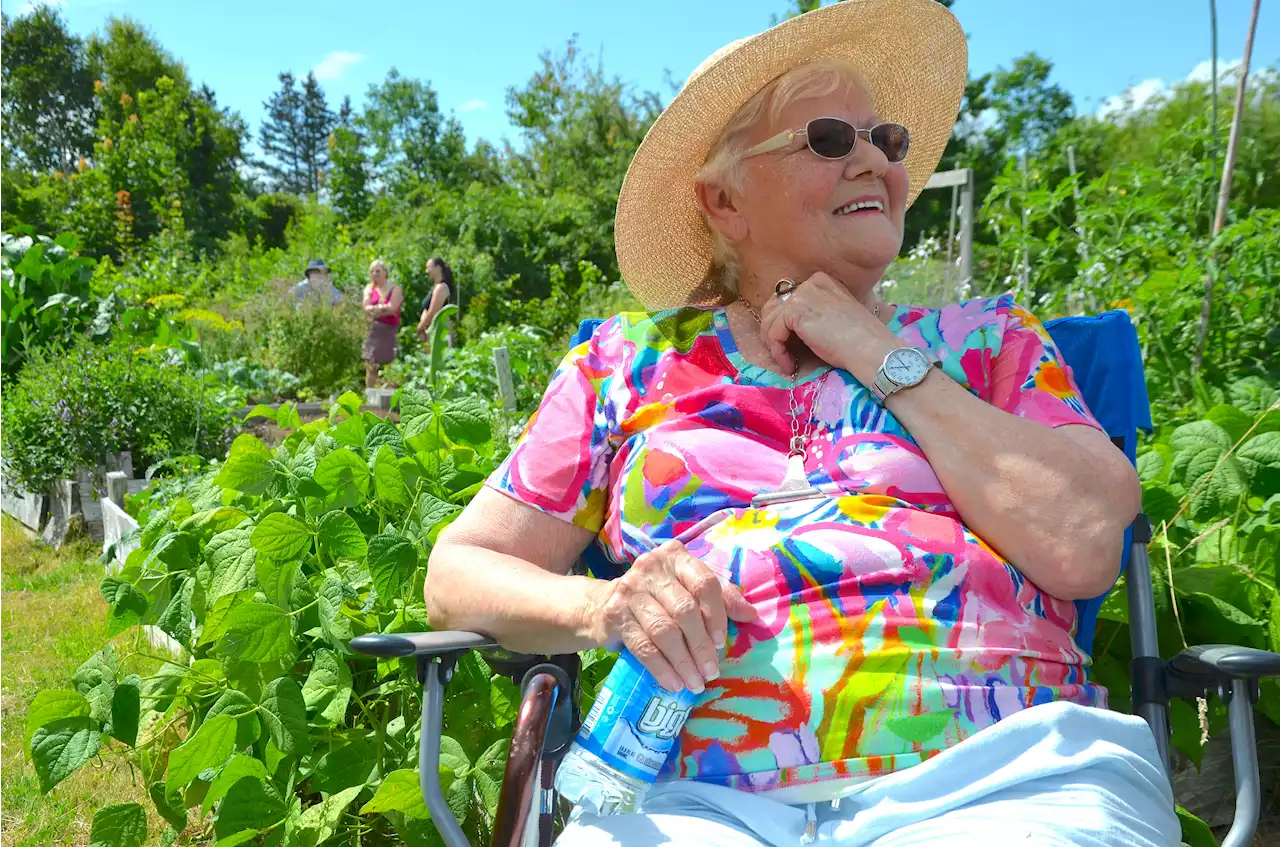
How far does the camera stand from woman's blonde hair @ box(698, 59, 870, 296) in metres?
1.84

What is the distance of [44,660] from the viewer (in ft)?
11.8

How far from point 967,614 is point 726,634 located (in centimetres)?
35

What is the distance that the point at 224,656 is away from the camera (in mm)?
1816

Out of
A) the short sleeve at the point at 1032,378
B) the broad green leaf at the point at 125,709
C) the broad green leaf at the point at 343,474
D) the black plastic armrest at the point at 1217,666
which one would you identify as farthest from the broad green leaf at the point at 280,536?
the black plastic armrest at the point at 1217,666

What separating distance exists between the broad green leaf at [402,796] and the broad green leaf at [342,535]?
547 millimetres

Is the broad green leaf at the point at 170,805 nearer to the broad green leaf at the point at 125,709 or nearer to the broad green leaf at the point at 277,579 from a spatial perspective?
the broad green leaf at the point at 125,709

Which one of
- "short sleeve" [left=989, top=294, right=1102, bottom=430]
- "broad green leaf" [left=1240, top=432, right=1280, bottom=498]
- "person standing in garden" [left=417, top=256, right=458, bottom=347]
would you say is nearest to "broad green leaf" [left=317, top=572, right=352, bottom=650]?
"short sleeve" [left=989, top=294, right=1102, bottom=430]

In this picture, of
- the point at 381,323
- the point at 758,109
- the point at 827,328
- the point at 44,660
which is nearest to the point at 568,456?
the point at 827,328

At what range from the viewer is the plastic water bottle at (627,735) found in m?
1.20

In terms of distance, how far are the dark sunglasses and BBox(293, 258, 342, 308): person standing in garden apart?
32.5ft

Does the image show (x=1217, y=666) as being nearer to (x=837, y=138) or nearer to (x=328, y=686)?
(x=837, y=138)

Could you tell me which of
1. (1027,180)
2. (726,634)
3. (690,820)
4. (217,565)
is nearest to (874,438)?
(726,634)

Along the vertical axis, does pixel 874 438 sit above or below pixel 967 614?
above

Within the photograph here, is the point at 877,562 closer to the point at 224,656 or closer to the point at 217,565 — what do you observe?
the point at 224,656
